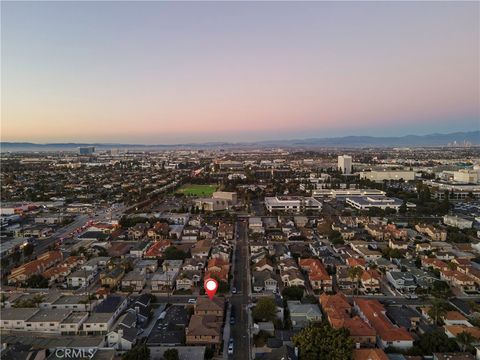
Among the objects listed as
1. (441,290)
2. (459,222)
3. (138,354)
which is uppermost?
(138,354)

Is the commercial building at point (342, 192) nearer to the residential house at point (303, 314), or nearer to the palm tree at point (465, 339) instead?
the residential house at point (303, 314)

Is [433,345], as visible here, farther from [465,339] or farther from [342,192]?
[342,192]

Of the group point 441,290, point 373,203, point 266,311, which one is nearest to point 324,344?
point 266,311

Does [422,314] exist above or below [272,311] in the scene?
below

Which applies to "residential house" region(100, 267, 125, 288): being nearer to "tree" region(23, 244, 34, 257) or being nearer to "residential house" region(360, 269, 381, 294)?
"tree" region(23, 244, 34, 257)

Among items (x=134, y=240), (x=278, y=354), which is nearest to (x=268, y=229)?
(x=134, y=240)

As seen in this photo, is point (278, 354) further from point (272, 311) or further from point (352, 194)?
point (352, 194)
